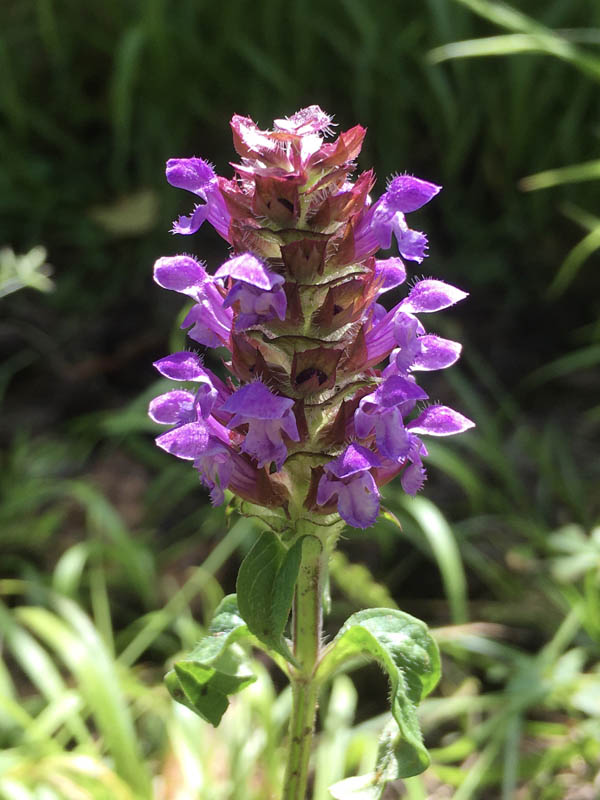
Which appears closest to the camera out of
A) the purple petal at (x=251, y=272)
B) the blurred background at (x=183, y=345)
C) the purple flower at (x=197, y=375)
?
the purple petal at (x=251, y=272)

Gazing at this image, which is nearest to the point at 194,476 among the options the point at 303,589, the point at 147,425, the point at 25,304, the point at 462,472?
the point at 147,425

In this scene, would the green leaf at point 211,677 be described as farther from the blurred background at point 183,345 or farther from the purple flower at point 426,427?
the blurred background at point 183,345

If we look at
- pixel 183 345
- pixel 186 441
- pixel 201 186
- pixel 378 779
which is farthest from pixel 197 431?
Answer: pixel 183 345

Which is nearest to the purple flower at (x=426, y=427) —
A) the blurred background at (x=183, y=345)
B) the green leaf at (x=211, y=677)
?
the green leaf at (x=211, y=677)

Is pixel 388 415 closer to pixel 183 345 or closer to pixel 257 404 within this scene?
pixel 257 404

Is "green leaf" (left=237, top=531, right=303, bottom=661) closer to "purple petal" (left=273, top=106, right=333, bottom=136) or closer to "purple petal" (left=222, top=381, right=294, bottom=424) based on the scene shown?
"purple petal" (left=222, top=381, right=294, bottom=424)

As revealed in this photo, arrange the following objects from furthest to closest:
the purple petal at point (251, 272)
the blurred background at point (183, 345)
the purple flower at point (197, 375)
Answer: the blurred background at point (183, 345)
the purple flower at point (197, 375)
the purple petal at point (251, 272)

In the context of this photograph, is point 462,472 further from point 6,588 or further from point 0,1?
point 0,1
